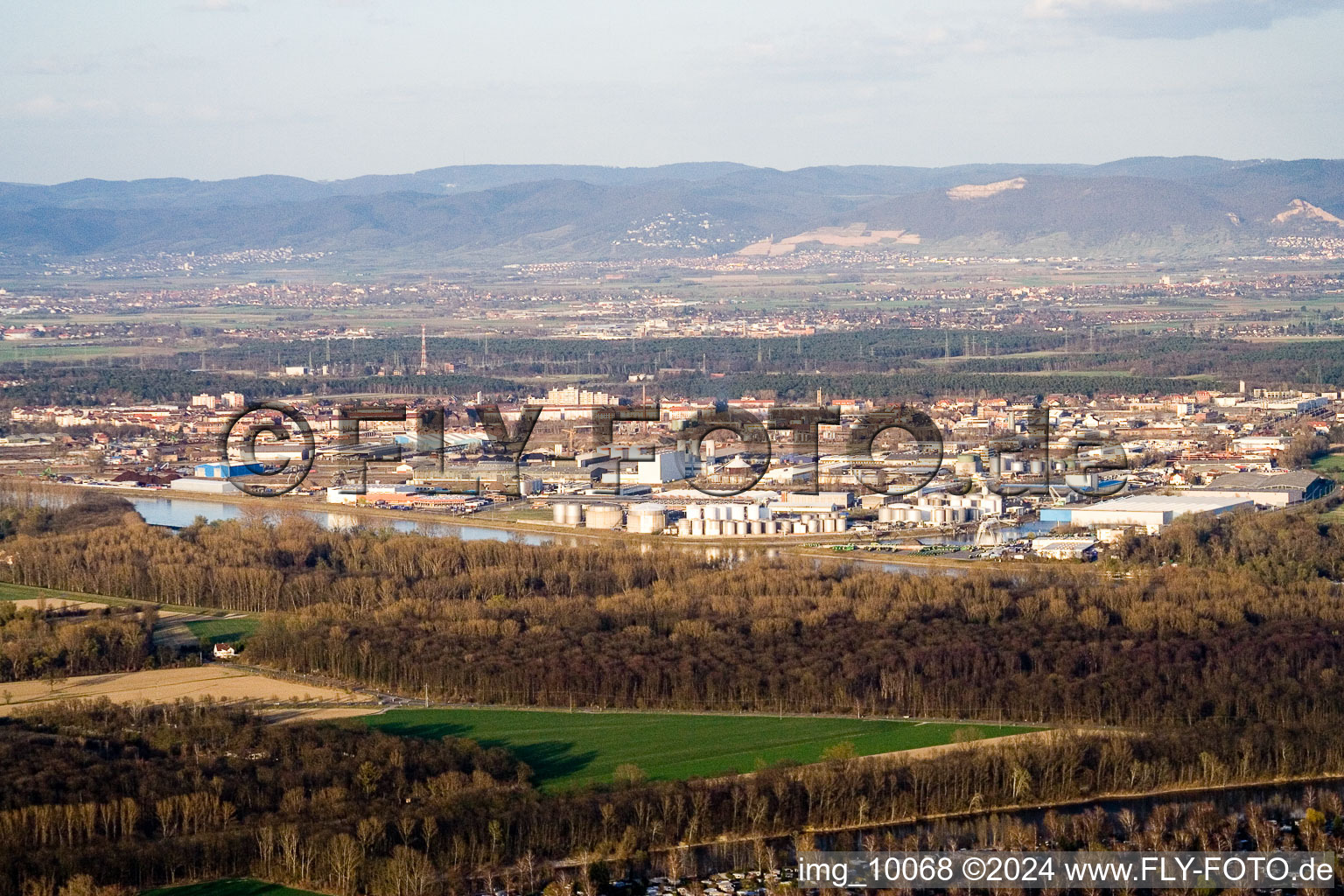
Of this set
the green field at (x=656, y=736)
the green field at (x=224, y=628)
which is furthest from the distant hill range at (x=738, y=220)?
the green field at (x=656, y=736)

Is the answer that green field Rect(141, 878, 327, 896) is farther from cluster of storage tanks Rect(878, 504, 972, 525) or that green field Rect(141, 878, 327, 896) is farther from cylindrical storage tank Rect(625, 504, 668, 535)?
cluster of storage tanks Rect(878, 504, 972, 525)

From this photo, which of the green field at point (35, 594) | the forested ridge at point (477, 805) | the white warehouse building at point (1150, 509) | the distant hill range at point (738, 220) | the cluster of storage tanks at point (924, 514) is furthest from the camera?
the distant hill range at point (738, 220)

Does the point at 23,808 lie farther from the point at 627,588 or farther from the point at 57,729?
the point at 627,588

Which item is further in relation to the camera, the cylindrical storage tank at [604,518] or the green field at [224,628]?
the cylindrical storage tank at [604,518]

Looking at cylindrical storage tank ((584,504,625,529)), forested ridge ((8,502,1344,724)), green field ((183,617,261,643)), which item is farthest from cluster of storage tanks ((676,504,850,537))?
green field ((183,617,261,643))

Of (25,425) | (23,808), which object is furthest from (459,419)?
(23,808)

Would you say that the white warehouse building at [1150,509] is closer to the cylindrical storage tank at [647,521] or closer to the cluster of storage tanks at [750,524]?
the cluster of storage tanks at [750,524]
